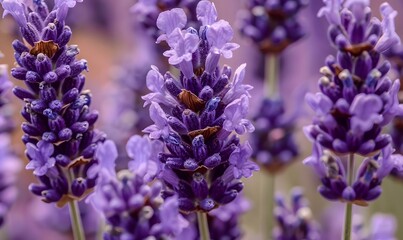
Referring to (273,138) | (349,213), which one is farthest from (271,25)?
(349,213)

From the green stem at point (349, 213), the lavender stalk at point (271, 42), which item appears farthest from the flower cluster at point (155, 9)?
the green stem at point (349, 213)

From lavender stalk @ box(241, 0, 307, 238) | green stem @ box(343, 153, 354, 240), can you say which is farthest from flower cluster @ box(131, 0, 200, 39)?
green stem @ box(343, 153, 354, 240)

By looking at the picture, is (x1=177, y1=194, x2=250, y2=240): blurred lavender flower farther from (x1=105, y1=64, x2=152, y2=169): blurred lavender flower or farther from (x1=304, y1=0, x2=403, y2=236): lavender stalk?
(x1=105, y1=64, x2=152, y2=169): blurred lavender flower

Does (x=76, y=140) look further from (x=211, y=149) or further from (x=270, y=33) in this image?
(x=270, y=33)

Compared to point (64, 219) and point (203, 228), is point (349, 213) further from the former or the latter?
point (64, 219)

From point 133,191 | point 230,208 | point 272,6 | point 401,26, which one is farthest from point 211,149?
point 401,26

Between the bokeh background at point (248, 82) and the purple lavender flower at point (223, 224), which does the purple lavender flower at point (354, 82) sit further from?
the bokeh background at point (248, 82)
